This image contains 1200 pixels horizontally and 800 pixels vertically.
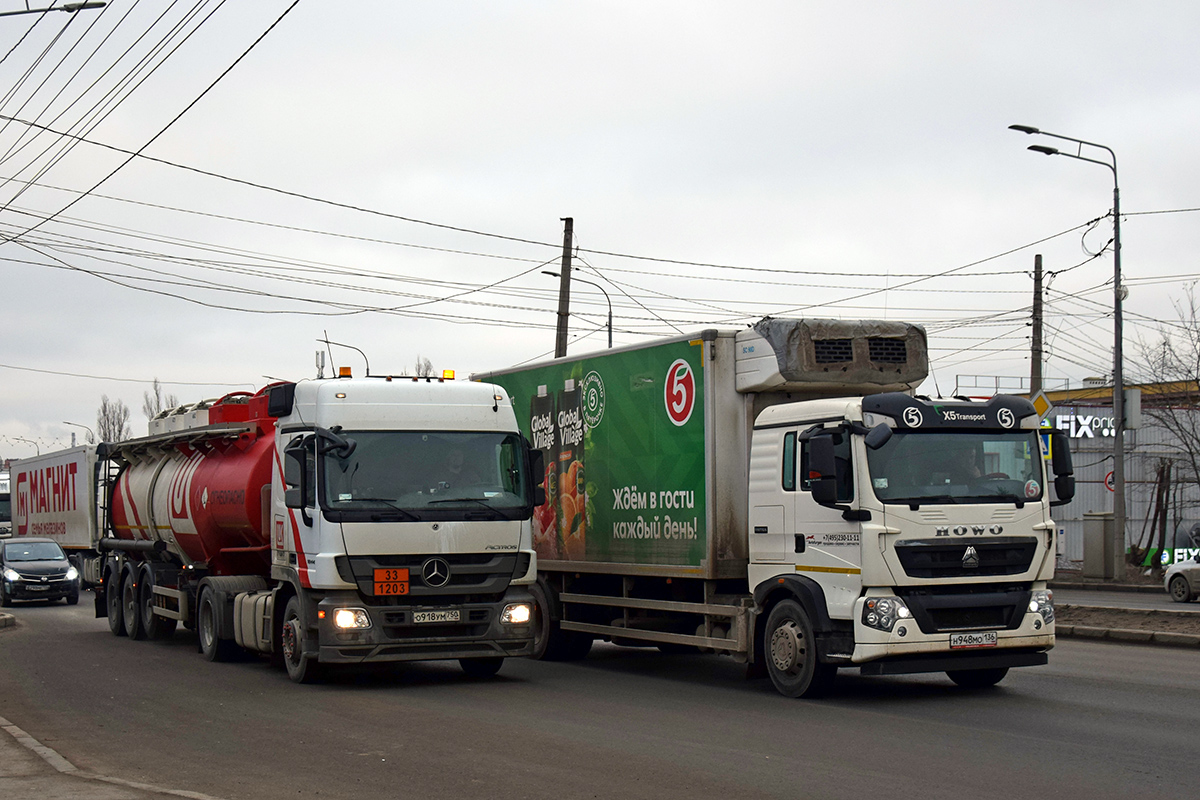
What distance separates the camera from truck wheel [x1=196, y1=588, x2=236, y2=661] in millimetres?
15923

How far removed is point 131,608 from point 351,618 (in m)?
8.85

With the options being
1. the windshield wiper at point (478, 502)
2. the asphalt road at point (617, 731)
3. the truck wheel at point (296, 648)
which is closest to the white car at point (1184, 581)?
the asphalt road at point (617, 731)

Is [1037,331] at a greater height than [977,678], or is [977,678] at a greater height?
[1037,331]

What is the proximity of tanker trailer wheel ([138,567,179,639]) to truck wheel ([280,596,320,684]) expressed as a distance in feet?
19.6

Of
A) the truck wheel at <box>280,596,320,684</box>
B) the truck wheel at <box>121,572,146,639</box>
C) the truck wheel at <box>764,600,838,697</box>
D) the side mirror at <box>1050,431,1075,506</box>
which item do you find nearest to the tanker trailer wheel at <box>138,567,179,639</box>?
the truck wheel at <box>121,572,146,639</box>

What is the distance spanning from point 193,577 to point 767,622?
9.02 m

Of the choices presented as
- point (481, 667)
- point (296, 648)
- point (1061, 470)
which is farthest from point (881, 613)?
point (296, 648)

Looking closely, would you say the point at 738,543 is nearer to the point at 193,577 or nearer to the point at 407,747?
the point at 407,747

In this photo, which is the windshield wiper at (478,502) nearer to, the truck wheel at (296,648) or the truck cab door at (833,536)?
the truck wheel at (296,648)

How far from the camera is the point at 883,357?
508 inches

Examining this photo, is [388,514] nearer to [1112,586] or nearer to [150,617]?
[150,617]

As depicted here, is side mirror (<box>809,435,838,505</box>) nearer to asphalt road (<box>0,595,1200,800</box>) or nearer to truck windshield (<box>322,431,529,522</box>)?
asphalt road (<box>0,595,1200,800</box>)

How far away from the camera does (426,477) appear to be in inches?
524

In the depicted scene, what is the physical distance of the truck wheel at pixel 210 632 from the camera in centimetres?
1592
